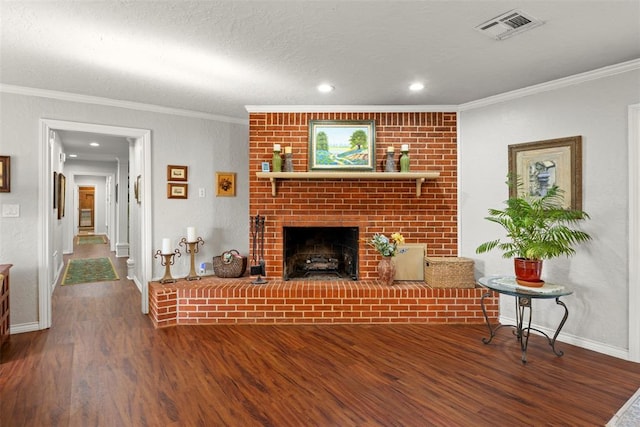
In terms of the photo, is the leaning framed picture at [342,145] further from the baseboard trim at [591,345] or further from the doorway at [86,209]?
the doorway at [86,209]

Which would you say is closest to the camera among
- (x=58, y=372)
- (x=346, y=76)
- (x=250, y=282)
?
(x=58, y=372)

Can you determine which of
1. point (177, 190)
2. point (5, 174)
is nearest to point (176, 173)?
point (177, 190)

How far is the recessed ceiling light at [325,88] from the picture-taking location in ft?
9.66

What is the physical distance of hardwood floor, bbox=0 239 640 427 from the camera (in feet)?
6.04

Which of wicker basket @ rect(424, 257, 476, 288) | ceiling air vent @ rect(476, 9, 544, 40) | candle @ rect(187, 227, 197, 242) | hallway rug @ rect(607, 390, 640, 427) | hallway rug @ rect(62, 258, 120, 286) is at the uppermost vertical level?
ceiling air vent @ rect(476, 9, 544, 40)

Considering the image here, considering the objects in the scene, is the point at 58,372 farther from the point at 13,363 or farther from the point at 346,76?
the point at 346,76

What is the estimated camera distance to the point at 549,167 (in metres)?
2.93

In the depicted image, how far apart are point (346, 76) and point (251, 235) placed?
1872mm

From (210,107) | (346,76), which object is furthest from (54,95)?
(346,76)

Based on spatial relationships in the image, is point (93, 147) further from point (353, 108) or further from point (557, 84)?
point (557, 84)

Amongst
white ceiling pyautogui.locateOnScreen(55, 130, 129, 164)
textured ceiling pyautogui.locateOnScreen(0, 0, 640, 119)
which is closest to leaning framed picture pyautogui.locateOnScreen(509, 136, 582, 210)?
textured ceiling pyautogui.locateOnScreen(0, 0, 640, 119)

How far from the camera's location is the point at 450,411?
188cm

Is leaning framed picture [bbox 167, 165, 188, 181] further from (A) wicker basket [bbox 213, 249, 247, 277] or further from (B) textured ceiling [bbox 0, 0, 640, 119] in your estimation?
(A) wicker basket [bbox 213, 249, 247, 277]

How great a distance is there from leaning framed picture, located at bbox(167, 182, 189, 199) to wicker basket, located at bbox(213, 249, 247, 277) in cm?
81
